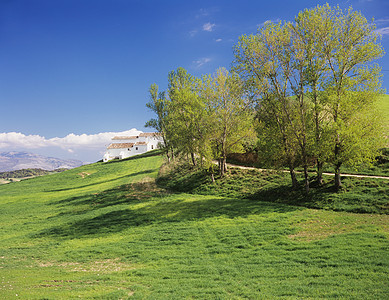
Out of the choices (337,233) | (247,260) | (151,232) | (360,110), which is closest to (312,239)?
(337,233)

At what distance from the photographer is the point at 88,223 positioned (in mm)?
28875

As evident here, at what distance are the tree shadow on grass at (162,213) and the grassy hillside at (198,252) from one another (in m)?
0.14

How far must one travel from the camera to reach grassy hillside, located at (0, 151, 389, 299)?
1266cm

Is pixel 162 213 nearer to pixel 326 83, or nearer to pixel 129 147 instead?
pixel 326 83

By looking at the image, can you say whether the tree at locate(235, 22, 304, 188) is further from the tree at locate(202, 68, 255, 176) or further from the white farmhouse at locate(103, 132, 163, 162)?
the white farmhouse at locate(103, 132, 163, 162)

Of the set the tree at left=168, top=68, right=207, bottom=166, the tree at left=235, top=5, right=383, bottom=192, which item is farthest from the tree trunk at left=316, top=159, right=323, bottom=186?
the tree at left=168, top=68, right=207, bottom=166

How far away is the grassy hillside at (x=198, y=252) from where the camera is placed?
12656 mm

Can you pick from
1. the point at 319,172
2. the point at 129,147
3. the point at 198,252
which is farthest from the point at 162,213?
the point at 129,147

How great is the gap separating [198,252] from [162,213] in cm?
1220

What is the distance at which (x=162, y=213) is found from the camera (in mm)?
29703

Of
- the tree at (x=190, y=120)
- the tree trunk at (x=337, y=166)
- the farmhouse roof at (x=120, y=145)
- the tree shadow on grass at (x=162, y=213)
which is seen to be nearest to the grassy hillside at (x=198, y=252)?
the tree shadow on grass at (x=162, y=213)

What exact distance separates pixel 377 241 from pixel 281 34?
78.5 feet

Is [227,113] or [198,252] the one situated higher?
[227,113]

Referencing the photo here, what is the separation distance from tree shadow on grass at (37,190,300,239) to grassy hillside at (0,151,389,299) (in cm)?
14
